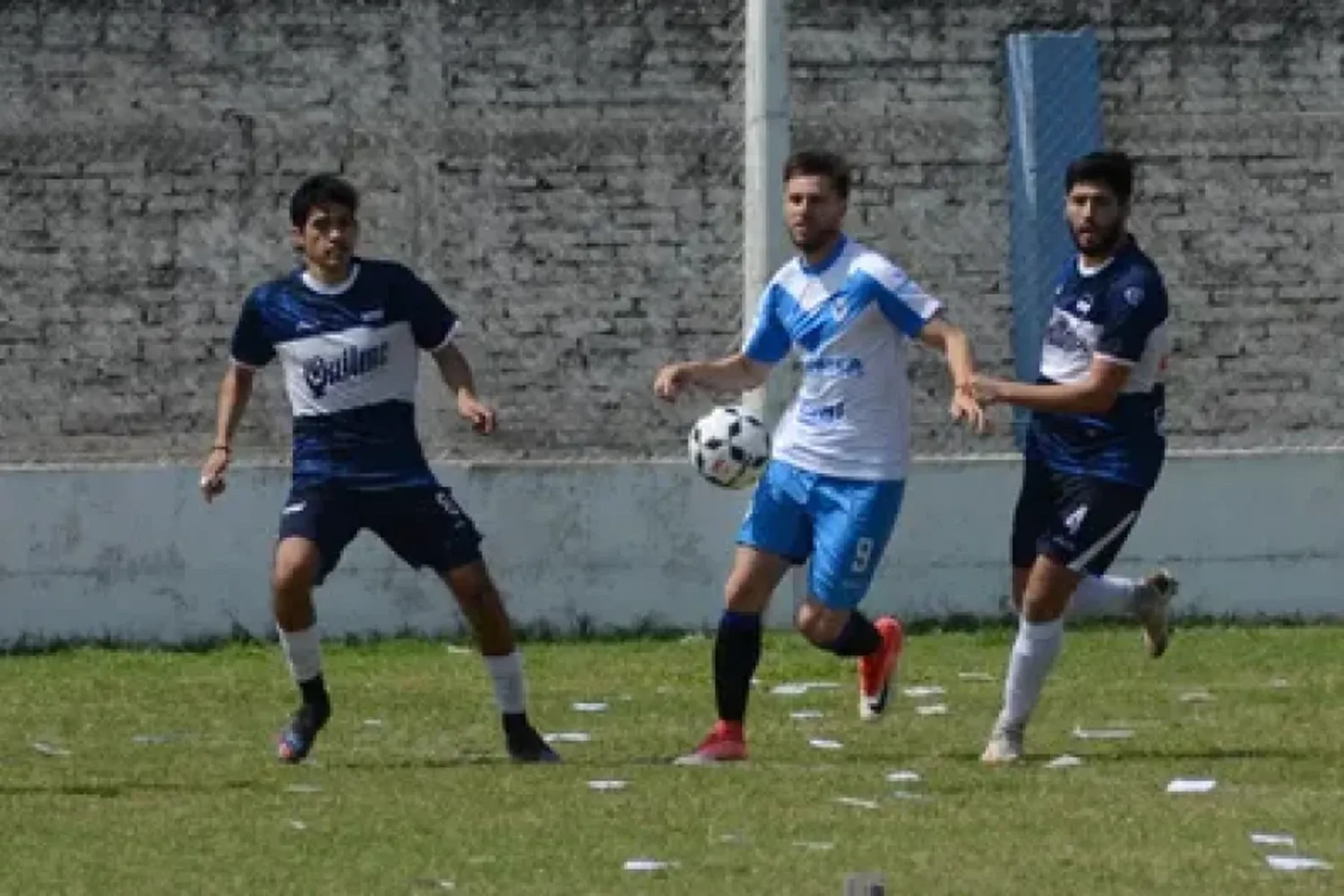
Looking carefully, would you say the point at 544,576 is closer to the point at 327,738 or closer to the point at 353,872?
the point at 327,738

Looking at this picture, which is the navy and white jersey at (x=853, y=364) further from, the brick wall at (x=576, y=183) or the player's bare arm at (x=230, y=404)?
the brick wall at (x=576, y=183)

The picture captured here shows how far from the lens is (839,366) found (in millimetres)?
11273

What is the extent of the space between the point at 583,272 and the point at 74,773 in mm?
5878

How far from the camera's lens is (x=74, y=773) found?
10992mm

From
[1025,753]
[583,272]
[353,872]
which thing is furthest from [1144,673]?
[353,872]

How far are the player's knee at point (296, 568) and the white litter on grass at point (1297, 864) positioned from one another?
359cm

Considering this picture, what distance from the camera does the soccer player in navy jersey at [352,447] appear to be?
11312 mm

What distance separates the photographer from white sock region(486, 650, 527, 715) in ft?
37.3

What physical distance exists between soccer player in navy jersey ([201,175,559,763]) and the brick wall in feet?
13.6

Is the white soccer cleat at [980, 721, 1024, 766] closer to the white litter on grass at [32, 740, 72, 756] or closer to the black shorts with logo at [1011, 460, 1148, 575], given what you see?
the black shorts with logo at [1011, 460, 1148, 575]

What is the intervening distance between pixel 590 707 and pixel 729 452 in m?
1.55

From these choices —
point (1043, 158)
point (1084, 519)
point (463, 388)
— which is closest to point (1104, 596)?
point (1084, 519)

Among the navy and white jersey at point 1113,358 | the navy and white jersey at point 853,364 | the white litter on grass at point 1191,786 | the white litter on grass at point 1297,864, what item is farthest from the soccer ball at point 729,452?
the white litter on grass at point 1297,864

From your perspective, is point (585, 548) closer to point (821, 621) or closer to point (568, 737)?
point (568, 737)
